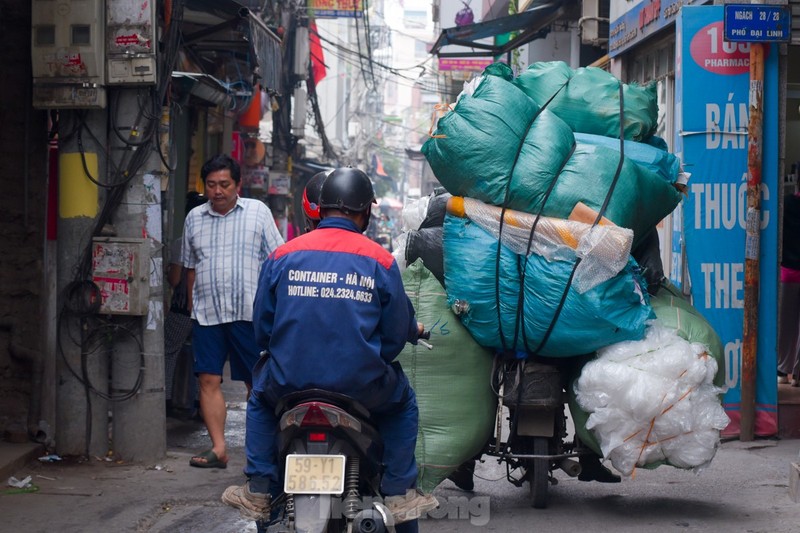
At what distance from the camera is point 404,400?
3.80 m

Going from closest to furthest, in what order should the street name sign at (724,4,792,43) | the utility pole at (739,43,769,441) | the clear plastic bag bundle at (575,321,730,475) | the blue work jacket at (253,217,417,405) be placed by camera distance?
the blue work jacket at (253,217,417,405)
the clear plastic bag bundle at (575,321,730,475)
the street name sign at (724,4,792,43)
the utility pole at (739,43,769,441)

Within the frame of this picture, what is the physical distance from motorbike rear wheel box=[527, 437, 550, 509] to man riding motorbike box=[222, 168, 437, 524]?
1547 mm

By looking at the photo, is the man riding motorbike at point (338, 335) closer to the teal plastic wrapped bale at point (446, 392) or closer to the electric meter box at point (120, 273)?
the teal plastic wrapped bale at point (446, 392)

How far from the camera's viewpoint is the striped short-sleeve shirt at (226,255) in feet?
20.1

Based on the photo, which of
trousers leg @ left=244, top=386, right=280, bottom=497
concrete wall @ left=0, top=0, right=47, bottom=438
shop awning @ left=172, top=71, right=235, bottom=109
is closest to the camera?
trousers leg @ left=244, top=386, right=280, bottom=497

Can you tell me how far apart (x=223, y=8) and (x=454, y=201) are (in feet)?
13.7

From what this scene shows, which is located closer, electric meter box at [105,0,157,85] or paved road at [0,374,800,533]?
paved road at [0,374,800,533]

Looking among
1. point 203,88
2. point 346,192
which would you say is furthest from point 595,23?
point 346,192

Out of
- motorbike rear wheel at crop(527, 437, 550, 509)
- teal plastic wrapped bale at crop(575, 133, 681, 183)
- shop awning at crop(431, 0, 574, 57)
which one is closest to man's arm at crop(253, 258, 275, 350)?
motorbike rear wheel at crop(527, 437, 550, 509)

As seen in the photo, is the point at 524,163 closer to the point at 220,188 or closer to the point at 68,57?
the point at 220,188

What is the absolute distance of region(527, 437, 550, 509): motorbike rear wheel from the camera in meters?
5.22

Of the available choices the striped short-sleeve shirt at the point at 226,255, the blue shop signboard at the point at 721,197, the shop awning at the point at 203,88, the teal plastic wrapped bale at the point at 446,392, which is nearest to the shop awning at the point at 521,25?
the shop awning at the point at 203,88

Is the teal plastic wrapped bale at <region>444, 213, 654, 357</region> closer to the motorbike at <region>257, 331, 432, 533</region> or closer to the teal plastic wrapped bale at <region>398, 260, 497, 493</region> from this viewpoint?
the teal plastic wrapped bale at <region>398, 260, 497, 493</region>

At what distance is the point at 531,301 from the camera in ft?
16.5
